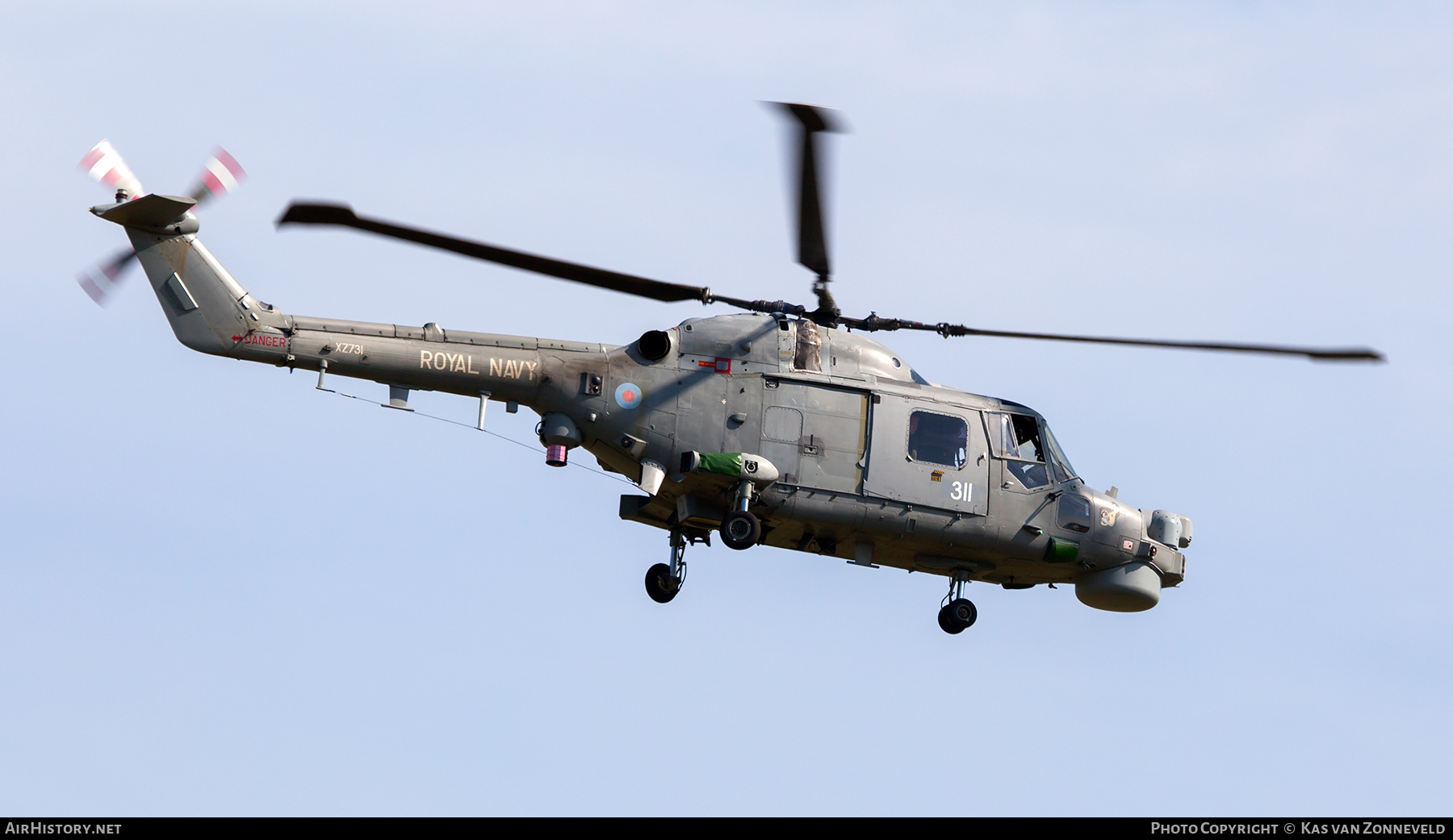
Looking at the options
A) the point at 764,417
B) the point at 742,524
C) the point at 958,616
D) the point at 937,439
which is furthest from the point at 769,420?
the point at 958,616

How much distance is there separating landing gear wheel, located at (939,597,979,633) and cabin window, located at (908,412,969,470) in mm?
2395

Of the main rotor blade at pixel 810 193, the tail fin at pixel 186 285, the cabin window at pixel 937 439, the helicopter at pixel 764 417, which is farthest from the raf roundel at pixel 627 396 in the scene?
the tail fin at pixel 186 285

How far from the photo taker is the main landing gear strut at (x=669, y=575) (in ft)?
96.5

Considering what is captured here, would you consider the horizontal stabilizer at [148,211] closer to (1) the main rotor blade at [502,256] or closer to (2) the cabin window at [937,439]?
(1) the main rotor blade at [502,256]

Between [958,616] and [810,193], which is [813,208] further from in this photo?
[958,616]

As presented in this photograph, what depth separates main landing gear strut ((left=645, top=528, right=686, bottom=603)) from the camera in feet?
96.5

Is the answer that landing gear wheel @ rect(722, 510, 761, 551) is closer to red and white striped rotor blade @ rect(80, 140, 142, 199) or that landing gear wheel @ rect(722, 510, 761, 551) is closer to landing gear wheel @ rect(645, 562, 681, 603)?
landing gear wheel @ rect(645, 562, 681, 603)

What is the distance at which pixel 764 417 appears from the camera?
28578 millimetres

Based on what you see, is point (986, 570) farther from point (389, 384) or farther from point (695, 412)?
point (389, 384)
